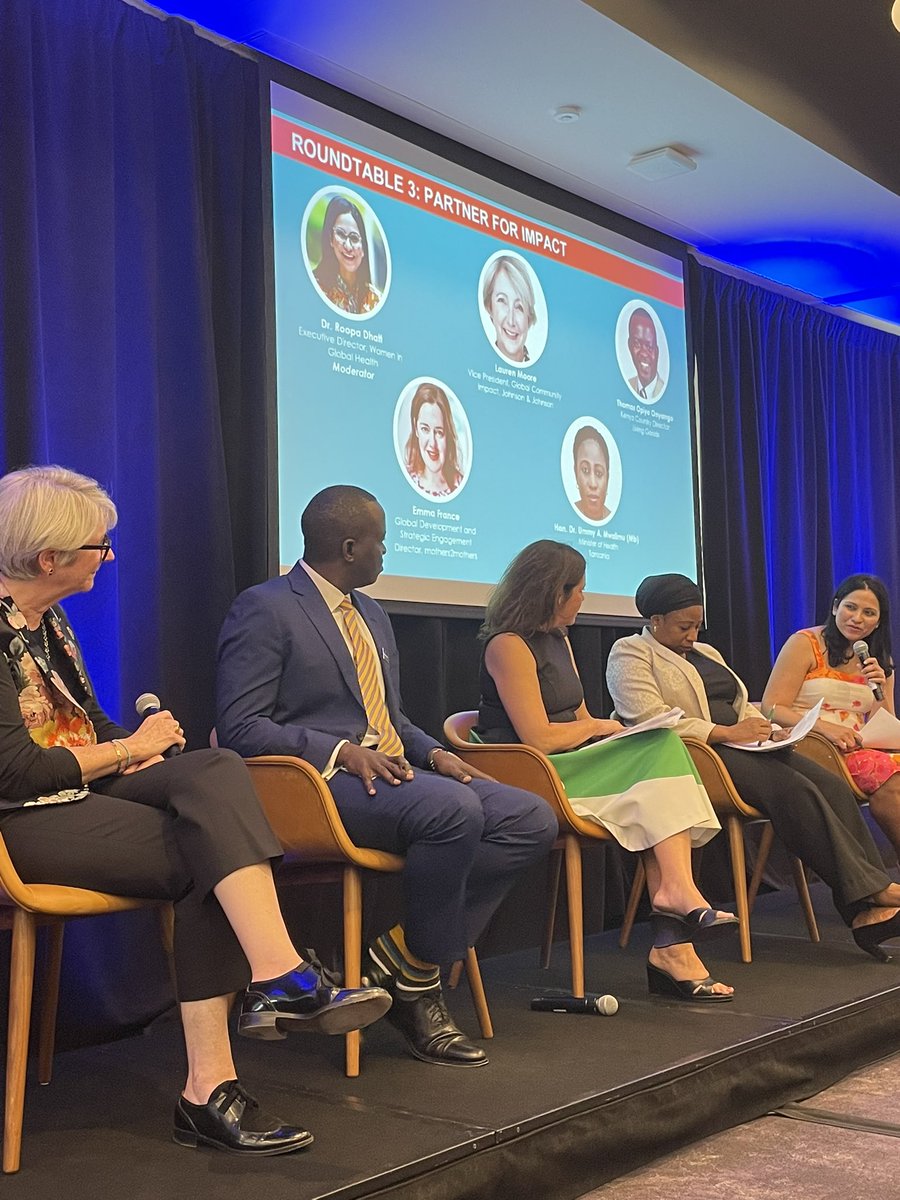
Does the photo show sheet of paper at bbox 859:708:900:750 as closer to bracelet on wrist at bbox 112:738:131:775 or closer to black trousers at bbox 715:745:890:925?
black trousers at bbox 715:745:890:925

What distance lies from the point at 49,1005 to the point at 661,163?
3.39 m

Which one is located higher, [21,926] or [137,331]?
[137,331]

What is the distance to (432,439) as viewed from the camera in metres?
4.07

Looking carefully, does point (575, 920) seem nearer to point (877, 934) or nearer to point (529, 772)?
point (529, 772)

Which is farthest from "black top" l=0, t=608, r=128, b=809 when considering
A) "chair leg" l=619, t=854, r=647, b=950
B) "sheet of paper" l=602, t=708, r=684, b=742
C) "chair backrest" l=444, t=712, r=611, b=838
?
"chair leg" l=619, t=854, r=647, b=950

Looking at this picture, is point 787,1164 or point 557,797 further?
point 557,797

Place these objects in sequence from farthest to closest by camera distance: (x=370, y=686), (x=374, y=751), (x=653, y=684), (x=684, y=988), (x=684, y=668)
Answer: (x=684, y=668), (x=653, y=684), (x=684, y=988), (x=370, y=686), (x=374, y=751)

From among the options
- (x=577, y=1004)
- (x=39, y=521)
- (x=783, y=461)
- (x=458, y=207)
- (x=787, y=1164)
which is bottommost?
(x=787, y=1164)

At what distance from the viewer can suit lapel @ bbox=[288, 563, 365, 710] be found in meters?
2.85

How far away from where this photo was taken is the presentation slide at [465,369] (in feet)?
12.3

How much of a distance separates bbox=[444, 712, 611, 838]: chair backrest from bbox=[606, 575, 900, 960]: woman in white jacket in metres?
0.64

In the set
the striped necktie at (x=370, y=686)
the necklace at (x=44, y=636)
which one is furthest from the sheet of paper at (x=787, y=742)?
the necklace at (x=44, y=636)

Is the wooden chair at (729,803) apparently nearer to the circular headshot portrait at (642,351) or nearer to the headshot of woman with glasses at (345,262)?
the headshot of woman with glasses at (345,262)

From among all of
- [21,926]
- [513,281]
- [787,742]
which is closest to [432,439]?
[513,281]
